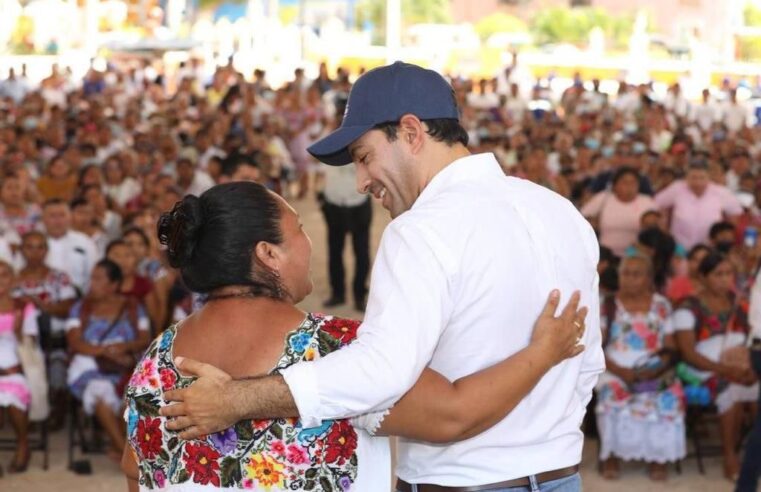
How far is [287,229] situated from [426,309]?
39 cm

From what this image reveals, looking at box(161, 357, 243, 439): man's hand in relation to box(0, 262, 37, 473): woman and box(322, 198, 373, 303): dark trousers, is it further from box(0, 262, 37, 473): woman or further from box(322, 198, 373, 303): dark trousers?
Result: box(322, 198, 373, 303): dark trousers

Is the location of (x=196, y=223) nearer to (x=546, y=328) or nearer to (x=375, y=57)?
(x=546, y=328)

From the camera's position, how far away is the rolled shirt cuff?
2236mm

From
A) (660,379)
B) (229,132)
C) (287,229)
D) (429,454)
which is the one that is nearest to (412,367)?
(429,454)

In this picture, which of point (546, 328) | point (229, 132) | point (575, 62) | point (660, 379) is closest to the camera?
point (546, 328)

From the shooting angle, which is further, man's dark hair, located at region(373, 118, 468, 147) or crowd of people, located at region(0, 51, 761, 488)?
crowd of people, located at region(0, 51, 761, 488)

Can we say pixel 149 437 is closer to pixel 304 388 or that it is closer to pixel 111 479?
pixel 304 388

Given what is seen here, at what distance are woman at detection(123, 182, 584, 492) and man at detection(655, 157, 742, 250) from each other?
7.71 metres

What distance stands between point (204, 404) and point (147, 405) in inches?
7.9

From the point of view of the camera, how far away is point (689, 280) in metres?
7.77

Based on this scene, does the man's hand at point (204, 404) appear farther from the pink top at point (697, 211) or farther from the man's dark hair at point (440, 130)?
the pink top at point (697, 211)

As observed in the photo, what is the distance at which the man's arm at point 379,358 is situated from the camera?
220cm

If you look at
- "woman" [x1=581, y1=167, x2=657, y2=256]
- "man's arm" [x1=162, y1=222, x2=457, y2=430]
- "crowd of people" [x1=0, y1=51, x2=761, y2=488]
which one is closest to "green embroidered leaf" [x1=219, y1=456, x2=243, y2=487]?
"man's arm" [x1=162, y1=222, x2=457, y2=430]

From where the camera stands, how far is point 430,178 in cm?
247
